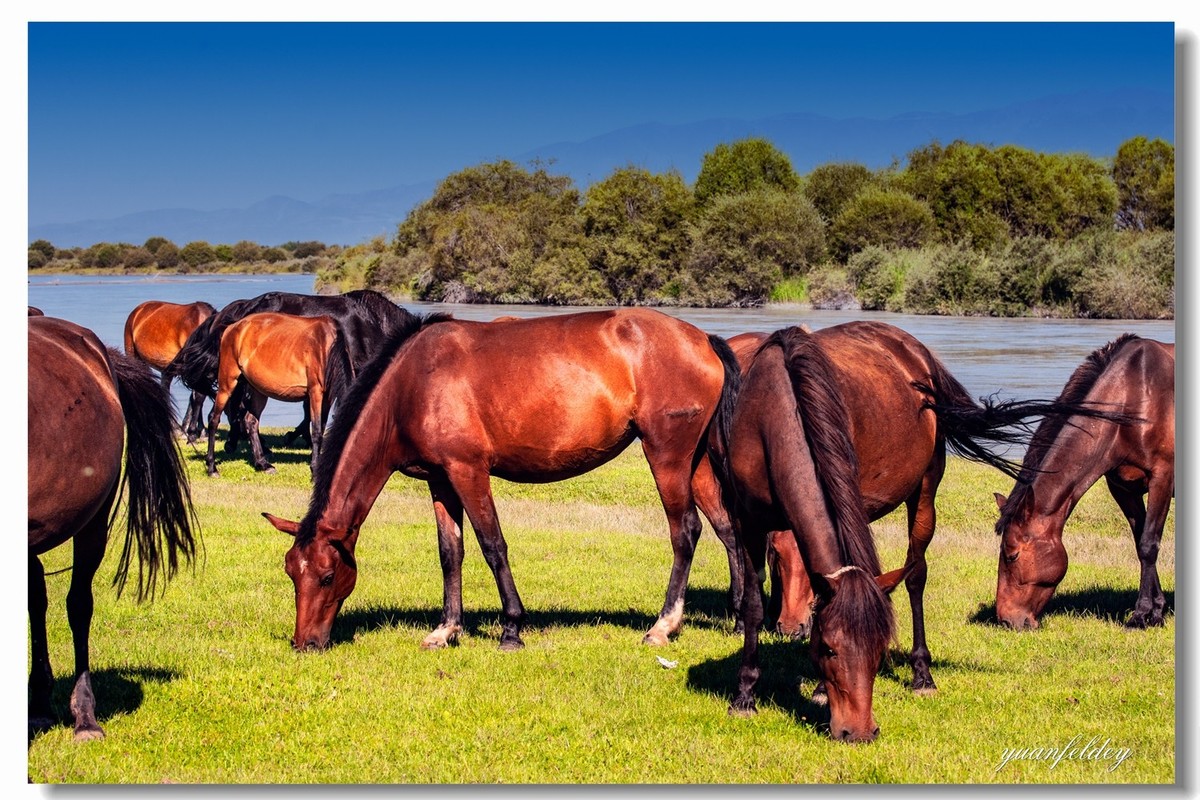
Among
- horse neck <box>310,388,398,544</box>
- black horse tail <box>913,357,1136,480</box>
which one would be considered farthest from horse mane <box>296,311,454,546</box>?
black horse tail <box>913,357,1136,480</box>

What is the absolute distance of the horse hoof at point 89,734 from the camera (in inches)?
216

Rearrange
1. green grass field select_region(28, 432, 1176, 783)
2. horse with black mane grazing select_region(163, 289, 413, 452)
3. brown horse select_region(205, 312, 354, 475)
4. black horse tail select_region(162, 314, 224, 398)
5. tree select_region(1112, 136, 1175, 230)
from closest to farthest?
green grass field select_region(28, 432, 1176, 783) → tree select_region(1112, 136, 1175, 230) → brown horse select_region(205, 312, 354, 475) → horse with black mane grazing select_region(163, 289, 413, 452) → black horse tail select_region(162, 314, 224, 398)

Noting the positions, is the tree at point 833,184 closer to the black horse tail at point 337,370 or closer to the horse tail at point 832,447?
the black horse tail at point 337,370

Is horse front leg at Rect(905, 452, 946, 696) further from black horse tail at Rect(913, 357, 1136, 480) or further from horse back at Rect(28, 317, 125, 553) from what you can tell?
horse back at Rect(28, 317, 125, 553)

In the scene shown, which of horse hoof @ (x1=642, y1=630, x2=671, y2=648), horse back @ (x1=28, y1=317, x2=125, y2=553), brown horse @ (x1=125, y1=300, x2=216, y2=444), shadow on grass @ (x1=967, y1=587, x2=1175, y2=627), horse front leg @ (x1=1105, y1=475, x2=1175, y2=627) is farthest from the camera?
brown horse @ (x1=125, y1=300, x2=216, y2=444)

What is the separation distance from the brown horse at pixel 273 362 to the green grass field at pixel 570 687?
535 centimetres

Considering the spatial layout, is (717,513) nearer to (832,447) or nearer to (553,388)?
(553,388)

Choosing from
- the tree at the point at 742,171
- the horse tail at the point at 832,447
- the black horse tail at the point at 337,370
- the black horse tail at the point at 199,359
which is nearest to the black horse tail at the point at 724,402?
the horse tail at the point at 832,447

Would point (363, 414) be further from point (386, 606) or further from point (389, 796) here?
point (389, 796)

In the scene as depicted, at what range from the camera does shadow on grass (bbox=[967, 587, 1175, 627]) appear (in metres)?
8.53

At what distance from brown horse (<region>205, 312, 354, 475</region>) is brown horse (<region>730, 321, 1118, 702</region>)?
32.5 ft

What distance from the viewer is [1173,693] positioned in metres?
6.46

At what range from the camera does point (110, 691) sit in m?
6.28

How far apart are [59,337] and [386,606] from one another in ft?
12.5
